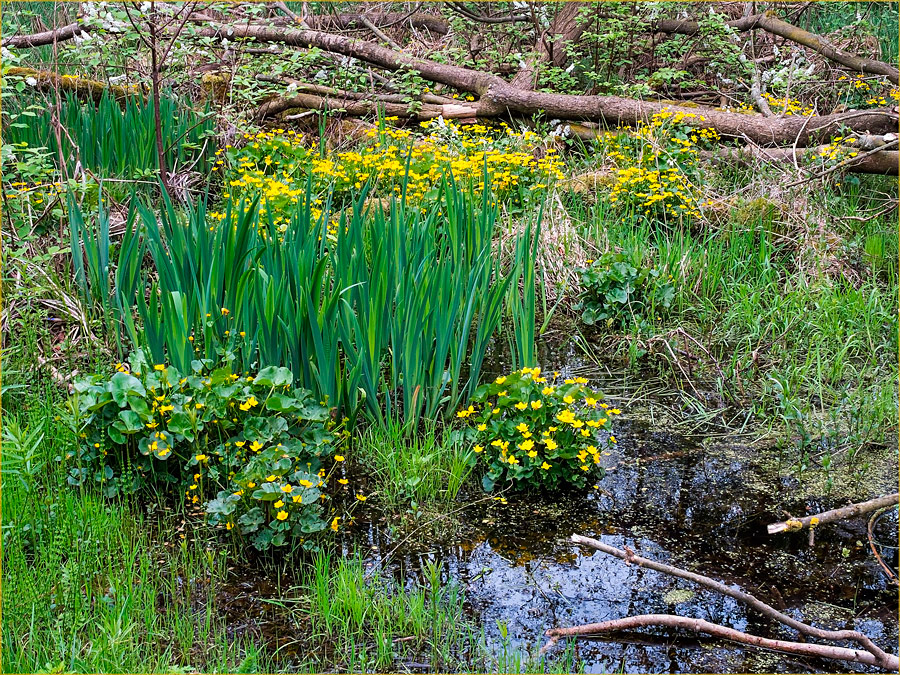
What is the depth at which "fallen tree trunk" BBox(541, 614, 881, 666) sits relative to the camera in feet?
6.37

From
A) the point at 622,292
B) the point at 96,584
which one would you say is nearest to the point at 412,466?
the point at 96,584

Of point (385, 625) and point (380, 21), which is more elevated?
point (380, 21)

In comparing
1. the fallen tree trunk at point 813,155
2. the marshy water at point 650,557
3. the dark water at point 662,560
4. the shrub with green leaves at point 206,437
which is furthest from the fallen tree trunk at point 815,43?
the shrub with green leaves at point 206,437

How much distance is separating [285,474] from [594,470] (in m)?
1.13

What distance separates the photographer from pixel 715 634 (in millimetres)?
2074

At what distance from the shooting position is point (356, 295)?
2992 millimetres

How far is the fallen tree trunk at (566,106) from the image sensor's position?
5.63 m

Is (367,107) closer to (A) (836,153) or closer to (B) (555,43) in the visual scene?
(B) (555,43)

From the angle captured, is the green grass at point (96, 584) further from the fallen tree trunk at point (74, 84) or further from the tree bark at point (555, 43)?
the tree bark at point (555, 43)

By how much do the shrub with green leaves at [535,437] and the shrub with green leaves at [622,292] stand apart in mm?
1236

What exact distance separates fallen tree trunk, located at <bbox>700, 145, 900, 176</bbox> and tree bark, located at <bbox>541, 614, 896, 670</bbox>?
382 centimetres

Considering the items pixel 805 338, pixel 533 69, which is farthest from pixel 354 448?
pixel 533 69

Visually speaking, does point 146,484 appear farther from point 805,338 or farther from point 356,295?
point 805,338

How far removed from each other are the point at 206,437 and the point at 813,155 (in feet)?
14.1
